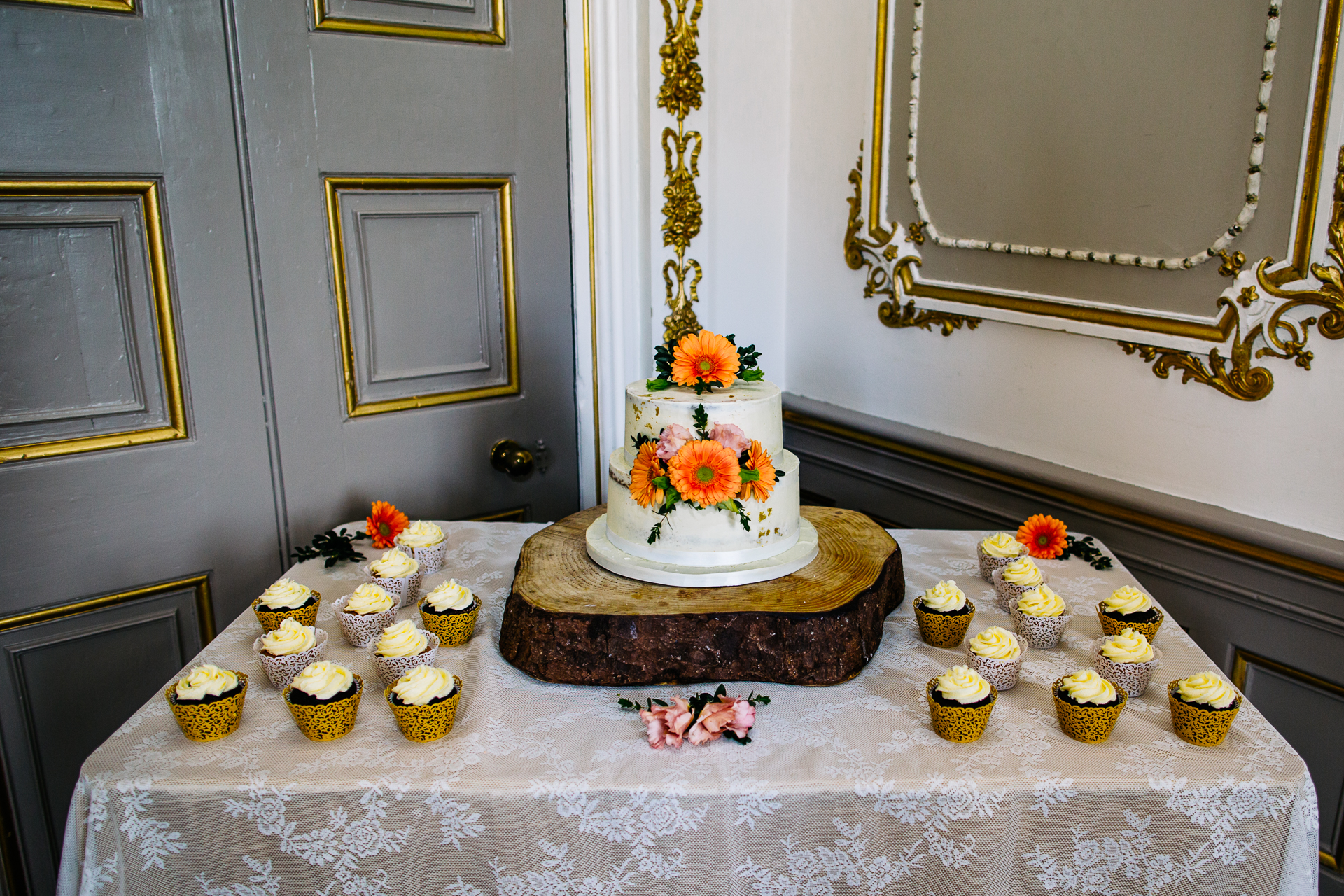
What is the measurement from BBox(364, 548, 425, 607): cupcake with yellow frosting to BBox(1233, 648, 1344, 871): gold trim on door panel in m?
1.42

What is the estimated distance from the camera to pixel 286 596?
1.42 metres

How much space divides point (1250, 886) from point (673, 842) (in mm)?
672

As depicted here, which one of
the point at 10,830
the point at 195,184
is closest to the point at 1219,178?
the point at 195,184

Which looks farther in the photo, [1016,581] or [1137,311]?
[1137,311]

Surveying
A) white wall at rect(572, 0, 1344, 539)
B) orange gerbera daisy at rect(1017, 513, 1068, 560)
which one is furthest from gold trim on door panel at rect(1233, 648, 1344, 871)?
orange gerbera daisy at rect(1017, 513, 1068, 560)

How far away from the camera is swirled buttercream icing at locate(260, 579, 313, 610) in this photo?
1.41m

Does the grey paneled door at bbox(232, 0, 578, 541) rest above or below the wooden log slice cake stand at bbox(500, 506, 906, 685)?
above

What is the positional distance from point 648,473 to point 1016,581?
24.1 inches

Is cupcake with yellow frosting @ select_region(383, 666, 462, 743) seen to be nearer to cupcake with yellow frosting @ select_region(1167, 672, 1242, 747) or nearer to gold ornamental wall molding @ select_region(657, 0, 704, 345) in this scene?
cupcake with yellow frosting @ select_region(1167, 672, 1242, 747)

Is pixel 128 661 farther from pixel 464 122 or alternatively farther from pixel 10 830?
pixel 464 122

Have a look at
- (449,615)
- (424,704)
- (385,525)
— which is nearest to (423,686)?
(424,704)

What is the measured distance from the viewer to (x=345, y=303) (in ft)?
6.16

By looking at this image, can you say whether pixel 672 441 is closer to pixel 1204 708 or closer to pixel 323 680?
pixel 323 680

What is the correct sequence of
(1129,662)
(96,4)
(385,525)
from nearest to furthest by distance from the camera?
(1129,662), (96,4), (385,525)
